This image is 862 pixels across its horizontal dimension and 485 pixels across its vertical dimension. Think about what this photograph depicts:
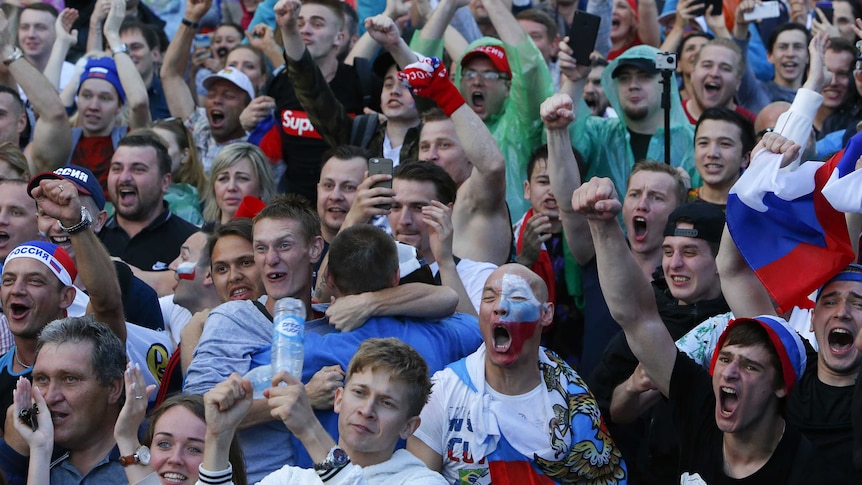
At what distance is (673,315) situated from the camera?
614 cm

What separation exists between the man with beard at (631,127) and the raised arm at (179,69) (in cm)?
309

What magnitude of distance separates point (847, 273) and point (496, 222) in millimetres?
2131

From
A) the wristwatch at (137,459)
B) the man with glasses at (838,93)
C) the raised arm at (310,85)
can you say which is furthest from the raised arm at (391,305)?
the man with glasses at (838,93)

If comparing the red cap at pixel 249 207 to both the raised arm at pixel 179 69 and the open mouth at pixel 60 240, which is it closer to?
the open mouth at pixel 60 240

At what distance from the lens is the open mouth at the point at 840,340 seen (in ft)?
16.4

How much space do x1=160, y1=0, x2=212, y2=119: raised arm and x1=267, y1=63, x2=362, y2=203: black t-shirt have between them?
1074 mm

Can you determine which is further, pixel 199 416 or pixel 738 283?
pixel 738 283

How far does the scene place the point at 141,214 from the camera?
7867mm

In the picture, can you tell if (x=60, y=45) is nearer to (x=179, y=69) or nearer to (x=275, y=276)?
(x=179, y=69)

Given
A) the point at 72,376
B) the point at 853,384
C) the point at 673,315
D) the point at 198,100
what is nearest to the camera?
the point at 853,384

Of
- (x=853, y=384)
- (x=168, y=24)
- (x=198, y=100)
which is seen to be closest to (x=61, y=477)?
(x=853, y=384)

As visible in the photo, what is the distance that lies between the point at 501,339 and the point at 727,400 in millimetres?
936

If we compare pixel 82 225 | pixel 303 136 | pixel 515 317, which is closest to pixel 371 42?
pixel 303 136

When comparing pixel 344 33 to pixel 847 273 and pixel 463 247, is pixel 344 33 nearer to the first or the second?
pixel 463 247
